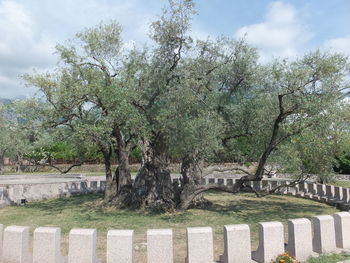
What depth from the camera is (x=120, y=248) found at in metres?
5.39

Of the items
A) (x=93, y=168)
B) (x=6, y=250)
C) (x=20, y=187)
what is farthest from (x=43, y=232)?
(x=93, y=168)

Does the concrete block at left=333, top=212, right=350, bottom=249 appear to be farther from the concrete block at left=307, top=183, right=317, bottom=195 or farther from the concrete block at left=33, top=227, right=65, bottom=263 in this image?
the concrete block at left=307, top=183, right=317, bottom=195

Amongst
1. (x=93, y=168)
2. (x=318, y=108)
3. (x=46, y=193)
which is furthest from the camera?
(x=93, y=168)

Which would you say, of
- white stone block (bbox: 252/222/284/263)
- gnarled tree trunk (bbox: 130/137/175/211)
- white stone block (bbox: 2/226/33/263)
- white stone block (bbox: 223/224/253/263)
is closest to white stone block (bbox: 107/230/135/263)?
white stone block (bbox: 2/226/33/263)

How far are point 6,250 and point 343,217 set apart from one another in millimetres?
6988

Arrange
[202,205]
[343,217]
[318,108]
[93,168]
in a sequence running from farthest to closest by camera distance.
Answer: [93,168]
[202,205]
[318,108]
[343,217]

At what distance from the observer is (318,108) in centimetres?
1046

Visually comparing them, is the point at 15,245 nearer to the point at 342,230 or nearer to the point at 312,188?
the point at 342,230

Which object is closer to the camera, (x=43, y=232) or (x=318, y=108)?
(x=43, y=232)

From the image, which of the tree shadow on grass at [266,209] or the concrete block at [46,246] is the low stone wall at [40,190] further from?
the concrete block at [46,246]

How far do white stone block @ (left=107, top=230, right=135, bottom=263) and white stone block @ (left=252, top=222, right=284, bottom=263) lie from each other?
2.49 meters

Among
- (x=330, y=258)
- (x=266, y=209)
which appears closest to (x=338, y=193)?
(x=266, y=209)

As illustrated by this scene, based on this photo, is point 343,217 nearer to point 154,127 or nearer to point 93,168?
point 154,127

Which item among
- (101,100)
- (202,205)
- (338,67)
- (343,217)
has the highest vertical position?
(338,67)
